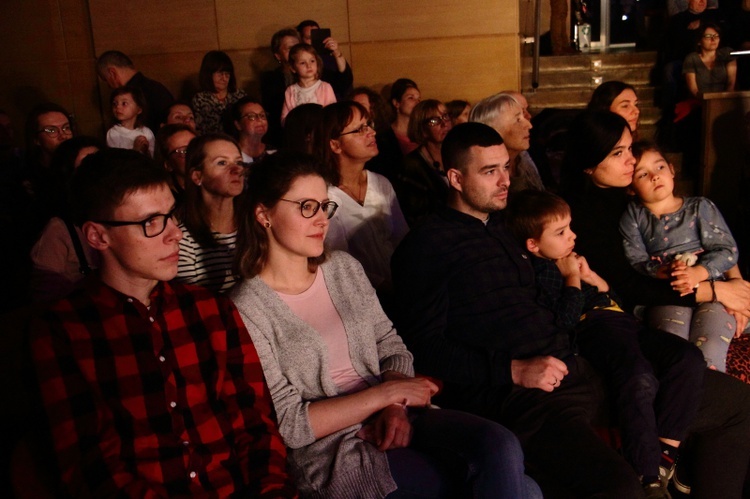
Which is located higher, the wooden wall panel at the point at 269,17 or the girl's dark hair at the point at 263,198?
the wooden wall panel at the point at 269,17

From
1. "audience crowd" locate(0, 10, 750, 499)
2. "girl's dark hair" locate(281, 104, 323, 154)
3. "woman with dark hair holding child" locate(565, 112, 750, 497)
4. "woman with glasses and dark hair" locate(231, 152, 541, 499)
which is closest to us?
"audience crowd" locate(0, 10, 750, 499)

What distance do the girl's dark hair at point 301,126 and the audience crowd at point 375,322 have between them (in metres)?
0.01

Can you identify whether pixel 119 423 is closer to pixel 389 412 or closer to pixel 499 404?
pixel 389 412

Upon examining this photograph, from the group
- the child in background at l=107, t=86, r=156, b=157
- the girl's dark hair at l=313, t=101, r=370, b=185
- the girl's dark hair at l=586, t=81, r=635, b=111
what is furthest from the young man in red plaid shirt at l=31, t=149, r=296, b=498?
the child in background at l=107, t=86, r=156, b=157

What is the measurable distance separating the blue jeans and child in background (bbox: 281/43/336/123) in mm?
3387

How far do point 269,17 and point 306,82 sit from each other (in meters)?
1.86

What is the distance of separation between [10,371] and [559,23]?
25.6ft

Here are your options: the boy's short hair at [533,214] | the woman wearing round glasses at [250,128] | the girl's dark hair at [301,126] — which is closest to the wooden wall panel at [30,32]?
the woman wearing round glasses at [250,128]

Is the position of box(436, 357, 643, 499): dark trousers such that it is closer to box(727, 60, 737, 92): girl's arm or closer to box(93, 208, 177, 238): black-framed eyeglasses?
box(93, 208, 177, 238): black-framed eyeglasses

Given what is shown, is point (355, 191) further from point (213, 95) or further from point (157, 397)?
point (213, 95)

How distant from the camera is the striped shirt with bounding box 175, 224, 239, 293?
234cm

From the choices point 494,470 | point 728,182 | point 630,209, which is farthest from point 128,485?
point 728,182

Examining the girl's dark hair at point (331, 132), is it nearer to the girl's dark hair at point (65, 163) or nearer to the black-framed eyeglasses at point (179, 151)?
the black-framed eyeglasses at point (179, 151)

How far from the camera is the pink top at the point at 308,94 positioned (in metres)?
4.81
